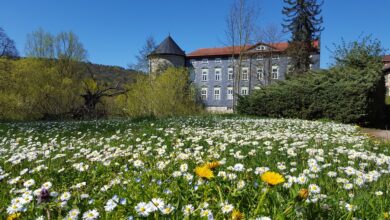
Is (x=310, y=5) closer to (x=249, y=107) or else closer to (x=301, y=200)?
(x=249, y=107)

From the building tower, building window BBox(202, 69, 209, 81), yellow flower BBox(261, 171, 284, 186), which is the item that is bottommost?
yellow flower BBox(261, 171, 284, 186)

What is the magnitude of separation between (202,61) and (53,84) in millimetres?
26750

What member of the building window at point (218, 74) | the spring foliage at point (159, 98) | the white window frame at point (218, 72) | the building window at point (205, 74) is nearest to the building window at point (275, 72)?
the white window frame at point (218, 72)

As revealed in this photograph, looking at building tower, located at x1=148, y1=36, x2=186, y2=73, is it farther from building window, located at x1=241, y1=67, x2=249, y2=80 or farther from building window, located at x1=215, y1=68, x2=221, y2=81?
building window, located at x1=241, y1=67, x2=249, y2=80

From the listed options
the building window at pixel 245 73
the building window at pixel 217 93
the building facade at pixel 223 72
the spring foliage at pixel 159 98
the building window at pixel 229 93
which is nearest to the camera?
the spring foliage at pixel 159 98

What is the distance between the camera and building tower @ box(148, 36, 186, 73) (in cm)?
3888

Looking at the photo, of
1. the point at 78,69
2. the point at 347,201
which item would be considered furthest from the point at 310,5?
the point at 347,201

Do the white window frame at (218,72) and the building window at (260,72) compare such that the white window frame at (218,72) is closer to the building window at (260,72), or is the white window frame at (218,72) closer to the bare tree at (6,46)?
the building window at (260,72)

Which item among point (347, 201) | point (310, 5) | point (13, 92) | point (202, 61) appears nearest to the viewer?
point (347, 201)

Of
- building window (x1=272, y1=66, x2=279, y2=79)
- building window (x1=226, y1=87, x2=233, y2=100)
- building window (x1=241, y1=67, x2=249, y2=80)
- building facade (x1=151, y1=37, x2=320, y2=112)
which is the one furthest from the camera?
building window (x1=226, y1=87, x2=233, y2=100)

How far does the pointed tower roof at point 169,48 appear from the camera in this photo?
41219 mm

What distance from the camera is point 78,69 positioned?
101 feet

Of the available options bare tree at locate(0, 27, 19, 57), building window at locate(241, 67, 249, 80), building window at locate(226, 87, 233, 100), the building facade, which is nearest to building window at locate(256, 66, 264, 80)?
the building facade

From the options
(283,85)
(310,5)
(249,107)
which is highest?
(310,5)
